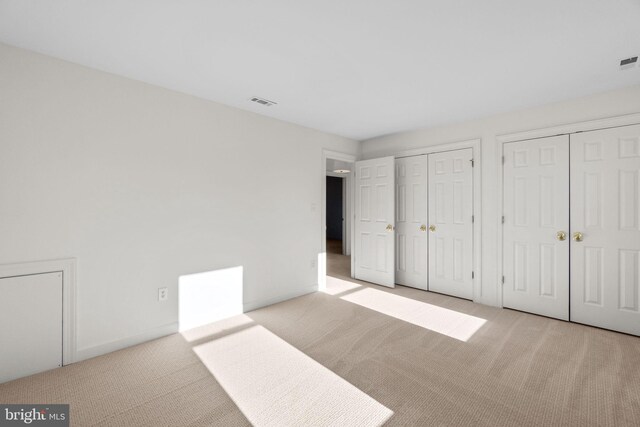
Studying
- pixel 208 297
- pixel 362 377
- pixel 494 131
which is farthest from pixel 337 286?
pixel 494 131

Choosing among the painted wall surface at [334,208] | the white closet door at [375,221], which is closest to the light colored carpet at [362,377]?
the white closet door at [375,221]

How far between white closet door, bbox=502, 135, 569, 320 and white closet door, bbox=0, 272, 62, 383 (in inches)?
180

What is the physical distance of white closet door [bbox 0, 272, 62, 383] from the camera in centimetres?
204

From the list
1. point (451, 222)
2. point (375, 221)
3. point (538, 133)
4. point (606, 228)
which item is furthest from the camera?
point (375, 221)

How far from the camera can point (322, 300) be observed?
3.85m

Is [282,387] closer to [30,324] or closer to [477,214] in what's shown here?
[30,324]

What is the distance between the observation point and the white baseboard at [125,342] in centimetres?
234

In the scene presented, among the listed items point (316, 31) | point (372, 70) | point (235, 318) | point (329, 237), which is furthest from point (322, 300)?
point (329, 237)

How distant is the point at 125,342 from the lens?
2541mm

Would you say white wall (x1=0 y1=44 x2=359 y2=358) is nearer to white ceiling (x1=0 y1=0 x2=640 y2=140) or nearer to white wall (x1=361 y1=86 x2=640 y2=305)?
white ceiling (x1=0 y1=0 x2=640 y2=140)

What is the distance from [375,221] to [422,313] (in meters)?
1.67

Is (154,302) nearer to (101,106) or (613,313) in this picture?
(101,106)

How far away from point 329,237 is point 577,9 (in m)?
9.70

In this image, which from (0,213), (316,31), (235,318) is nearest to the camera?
(316,31)
